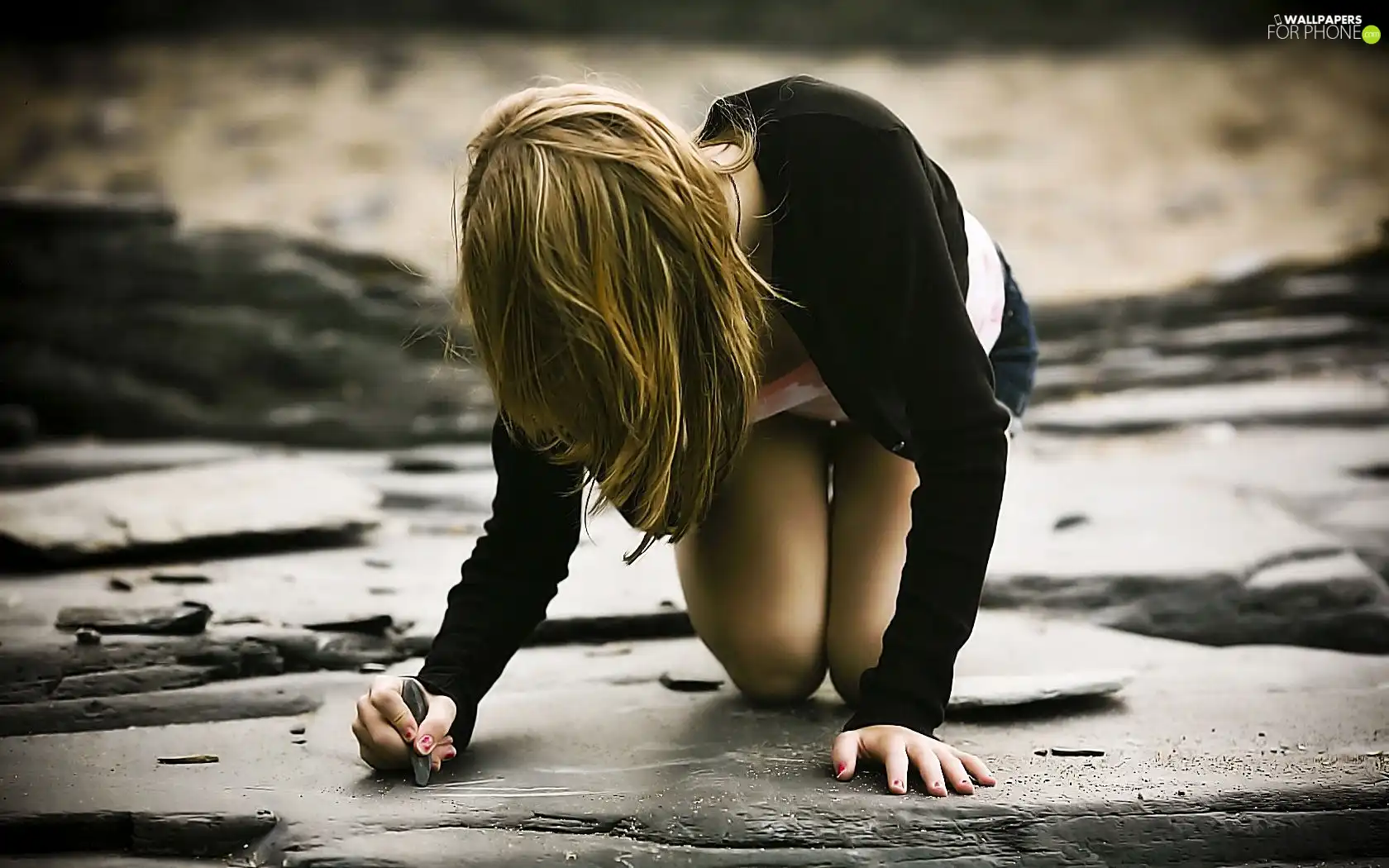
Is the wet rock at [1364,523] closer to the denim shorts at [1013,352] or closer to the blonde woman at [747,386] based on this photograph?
the denim shorts at [1013,352]

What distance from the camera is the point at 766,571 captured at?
1812 millimetres

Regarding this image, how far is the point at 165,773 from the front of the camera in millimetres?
1580

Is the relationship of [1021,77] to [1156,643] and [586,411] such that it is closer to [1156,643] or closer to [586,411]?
[1156,643]

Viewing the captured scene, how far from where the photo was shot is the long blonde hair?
1.33 m

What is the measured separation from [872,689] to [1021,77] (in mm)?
4682

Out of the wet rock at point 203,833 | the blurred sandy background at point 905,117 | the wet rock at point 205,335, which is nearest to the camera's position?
the wet rock at point 203,833

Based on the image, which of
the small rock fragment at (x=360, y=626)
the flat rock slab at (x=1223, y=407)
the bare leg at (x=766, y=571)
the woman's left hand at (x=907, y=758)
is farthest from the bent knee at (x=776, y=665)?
the flat rock slab at (x=1223, y=407)

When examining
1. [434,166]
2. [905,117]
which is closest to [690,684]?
[434,166]

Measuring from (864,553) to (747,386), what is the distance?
424mm

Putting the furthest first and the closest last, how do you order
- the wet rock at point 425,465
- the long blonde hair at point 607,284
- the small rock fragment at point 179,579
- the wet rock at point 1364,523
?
the wet rock at point 425,465
the wet rock at point 1364,523
the small rock fragment at point 179,579
the long blonde hair at point 607,284

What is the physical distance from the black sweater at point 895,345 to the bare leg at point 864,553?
0.81 ft

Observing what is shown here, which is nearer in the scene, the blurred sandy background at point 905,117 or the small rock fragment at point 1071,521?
the small rock fragment at point 1071,521

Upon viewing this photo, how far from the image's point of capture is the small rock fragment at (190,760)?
1617 mm

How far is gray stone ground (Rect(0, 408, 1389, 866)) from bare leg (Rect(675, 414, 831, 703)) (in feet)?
0.22
